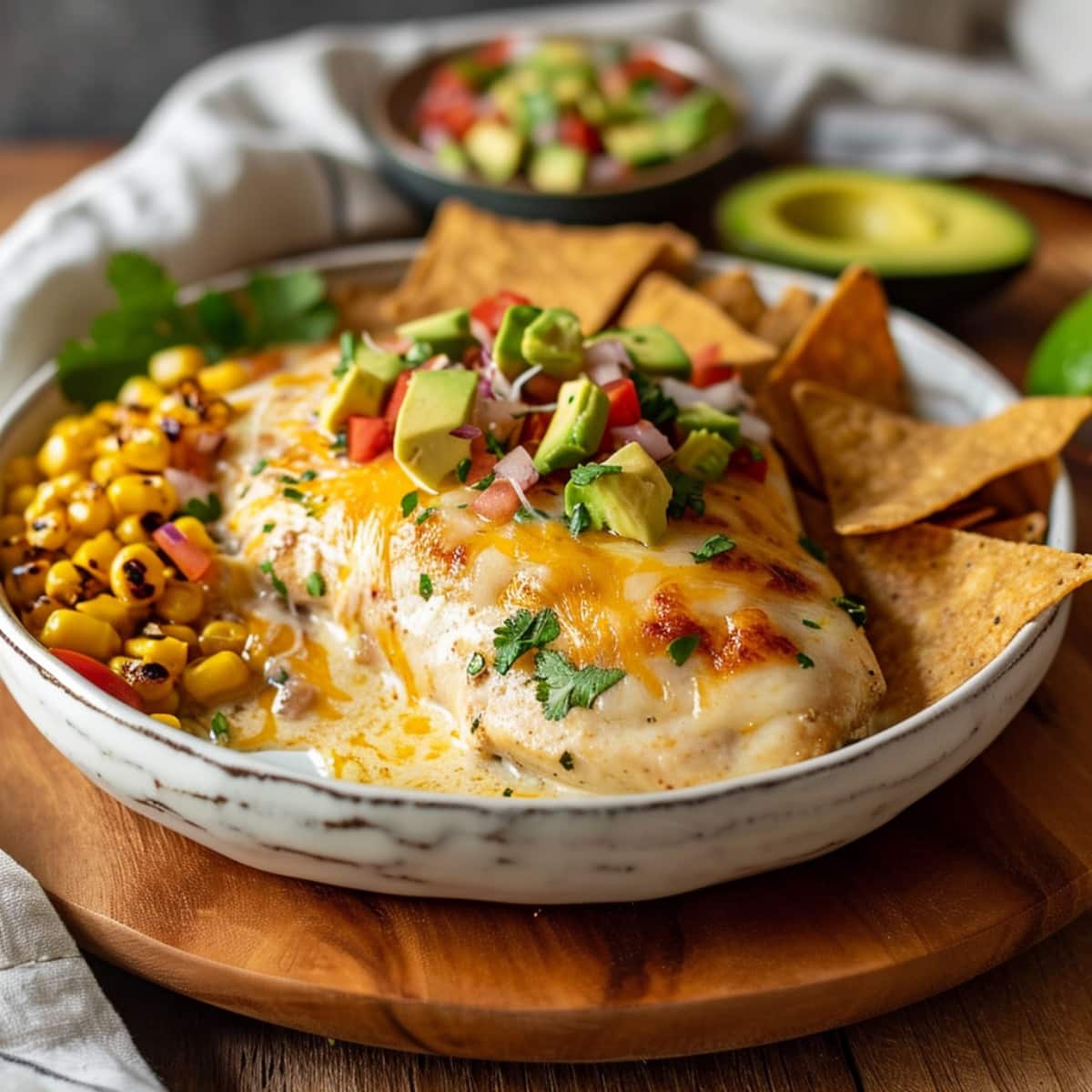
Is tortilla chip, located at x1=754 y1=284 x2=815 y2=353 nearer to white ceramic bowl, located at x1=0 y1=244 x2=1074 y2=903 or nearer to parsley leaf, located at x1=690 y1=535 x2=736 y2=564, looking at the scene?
parsley leaf, located at x1=690 y1=535 x2=736 y2=564

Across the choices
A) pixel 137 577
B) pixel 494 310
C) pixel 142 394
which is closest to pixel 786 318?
pixel 494 310

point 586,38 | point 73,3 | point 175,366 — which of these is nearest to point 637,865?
point 175,366

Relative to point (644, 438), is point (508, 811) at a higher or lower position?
lower

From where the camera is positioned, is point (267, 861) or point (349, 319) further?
point (349, 319)

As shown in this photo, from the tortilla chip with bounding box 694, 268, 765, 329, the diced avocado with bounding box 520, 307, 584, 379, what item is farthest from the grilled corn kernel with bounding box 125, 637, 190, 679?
the tortilla chip with bounding box 694, 268, 765, 329

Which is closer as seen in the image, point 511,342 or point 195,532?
point 511,342

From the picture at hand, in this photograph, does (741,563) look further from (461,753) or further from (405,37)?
(405,37)

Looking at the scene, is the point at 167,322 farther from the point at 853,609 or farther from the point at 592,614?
the point at 853,609
